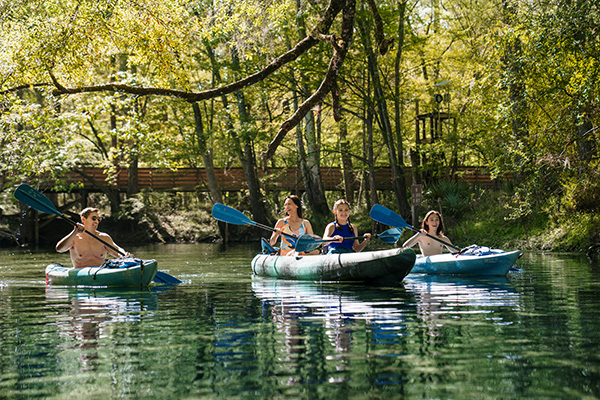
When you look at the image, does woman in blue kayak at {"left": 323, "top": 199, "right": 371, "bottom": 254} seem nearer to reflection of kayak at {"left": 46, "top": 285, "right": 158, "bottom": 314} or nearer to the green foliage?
reflection of kayak at {"left": 46, "top": 285, "right": 158, "bottom": 314}

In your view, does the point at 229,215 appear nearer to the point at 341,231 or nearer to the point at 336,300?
the point at 341,231

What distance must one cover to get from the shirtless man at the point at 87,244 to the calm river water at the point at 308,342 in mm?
796

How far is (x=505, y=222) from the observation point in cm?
1822

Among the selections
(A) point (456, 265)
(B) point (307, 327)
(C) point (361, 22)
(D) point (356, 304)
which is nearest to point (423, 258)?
(A) point (456, 265)

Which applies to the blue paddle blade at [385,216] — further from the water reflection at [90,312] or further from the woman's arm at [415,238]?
the water reflection at [90,312]

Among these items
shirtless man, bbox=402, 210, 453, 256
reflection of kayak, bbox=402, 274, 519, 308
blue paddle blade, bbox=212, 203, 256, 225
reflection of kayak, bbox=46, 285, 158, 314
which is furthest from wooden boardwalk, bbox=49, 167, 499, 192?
reflection of kayak, bbox=46, 285, 158, 314

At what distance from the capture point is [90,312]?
7.04 m

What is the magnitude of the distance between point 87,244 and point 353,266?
3762mm

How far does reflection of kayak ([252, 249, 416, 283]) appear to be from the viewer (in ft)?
28.9

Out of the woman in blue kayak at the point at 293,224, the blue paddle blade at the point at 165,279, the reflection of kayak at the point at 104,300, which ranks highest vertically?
the woman in blue kayak at the point at 293,224

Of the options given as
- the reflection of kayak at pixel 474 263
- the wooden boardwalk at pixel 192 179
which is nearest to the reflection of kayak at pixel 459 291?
the reflection of kayak at pixel 474 263

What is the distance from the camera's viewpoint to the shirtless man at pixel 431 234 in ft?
34.8

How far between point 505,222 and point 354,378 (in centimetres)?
1523

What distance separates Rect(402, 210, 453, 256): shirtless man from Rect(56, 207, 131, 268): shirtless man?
14.3ft
